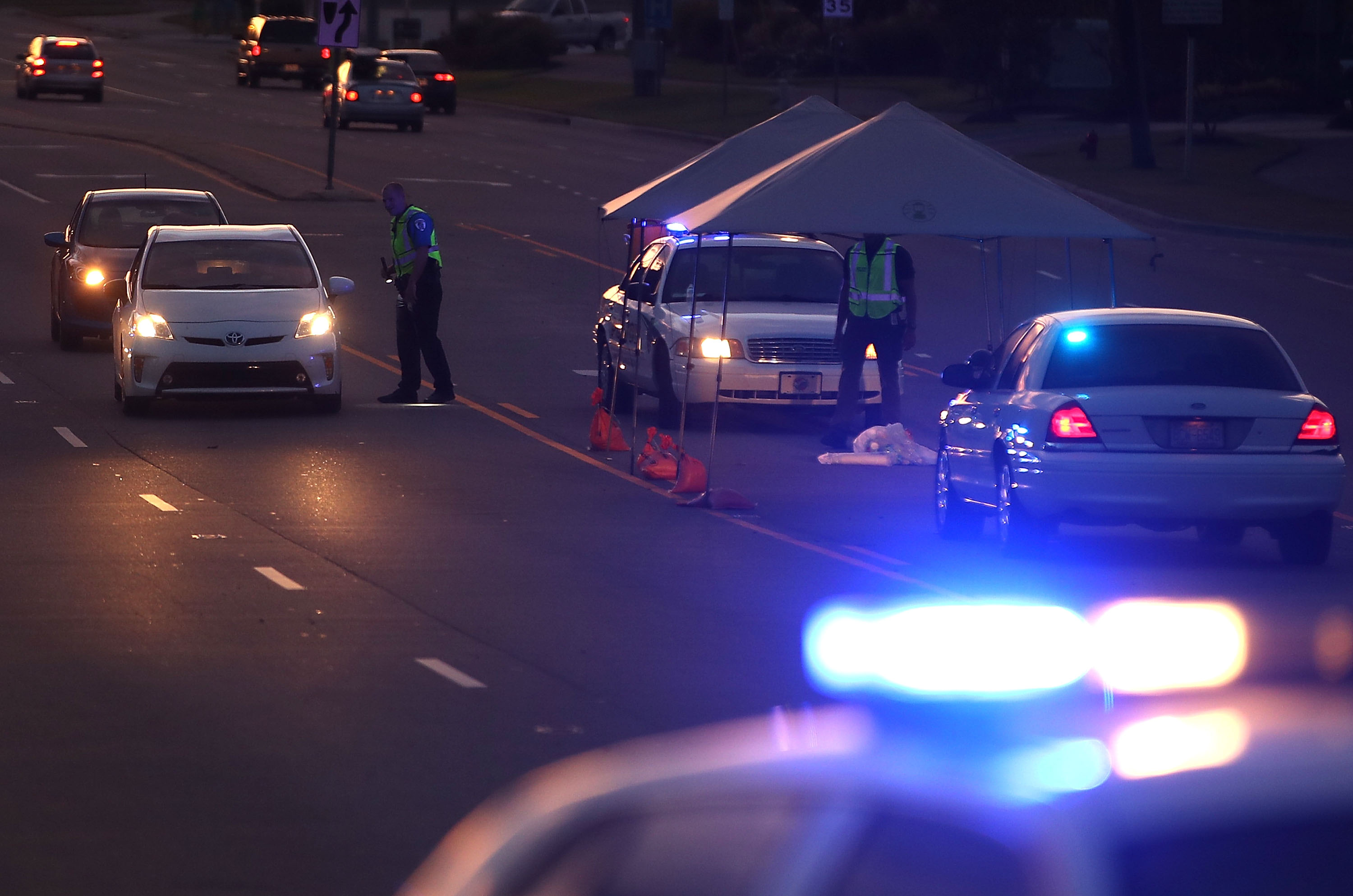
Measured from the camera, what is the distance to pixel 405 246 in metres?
19.8

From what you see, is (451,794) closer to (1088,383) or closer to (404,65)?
(1088,383)

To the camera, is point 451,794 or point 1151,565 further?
point 1151,565

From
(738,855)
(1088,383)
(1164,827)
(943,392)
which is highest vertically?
(1164,827)

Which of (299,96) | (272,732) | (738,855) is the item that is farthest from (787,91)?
(738,855)

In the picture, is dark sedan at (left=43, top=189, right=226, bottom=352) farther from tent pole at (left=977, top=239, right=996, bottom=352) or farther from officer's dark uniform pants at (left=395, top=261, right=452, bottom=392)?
tent pole at (left=977, top=239, right=996, bottom=352)

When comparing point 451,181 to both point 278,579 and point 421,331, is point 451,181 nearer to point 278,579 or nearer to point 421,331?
point 421,331

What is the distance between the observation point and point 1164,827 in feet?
7.53

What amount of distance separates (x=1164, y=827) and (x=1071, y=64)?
61758mm

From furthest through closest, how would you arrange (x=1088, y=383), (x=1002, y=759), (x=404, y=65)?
1. (x=404, y=65)
2. (x=1088, y=383)
3. (x=1002, y=759)

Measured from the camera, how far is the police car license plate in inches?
752

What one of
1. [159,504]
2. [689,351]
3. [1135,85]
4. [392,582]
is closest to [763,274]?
[689,351]

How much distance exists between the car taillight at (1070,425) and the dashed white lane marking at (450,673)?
4341 mm

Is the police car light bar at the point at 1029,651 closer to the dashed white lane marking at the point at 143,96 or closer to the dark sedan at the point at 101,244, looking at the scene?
the dark sedan at the point at 101,244

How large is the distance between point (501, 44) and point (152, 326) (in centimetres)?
6259
